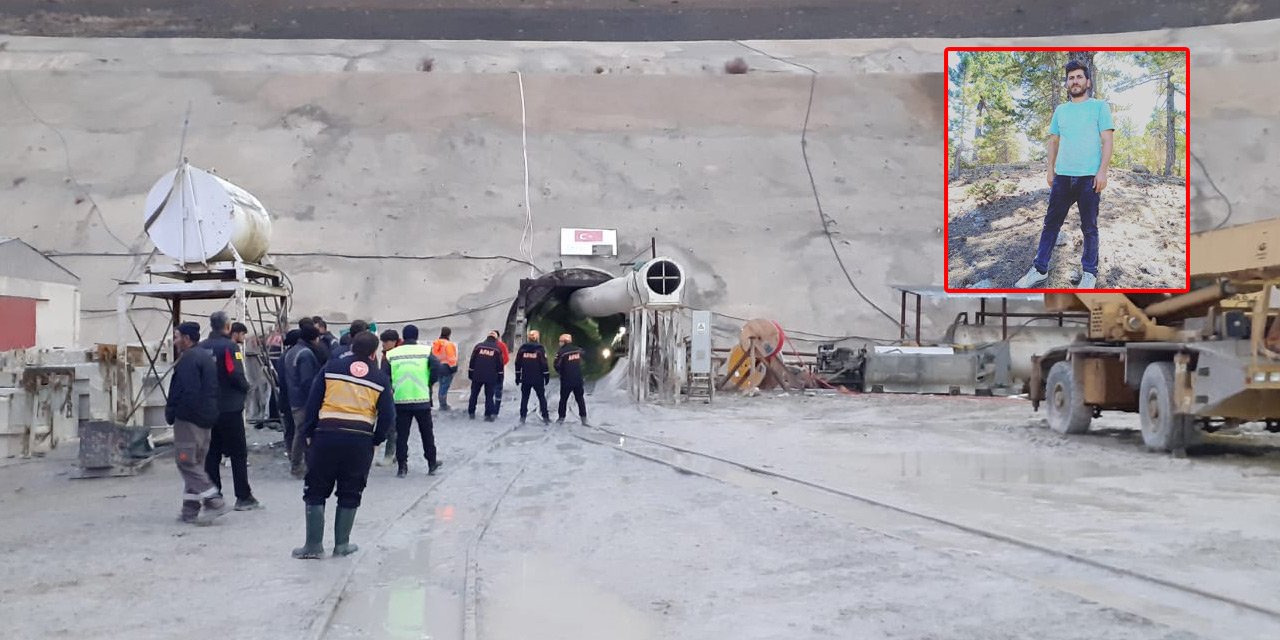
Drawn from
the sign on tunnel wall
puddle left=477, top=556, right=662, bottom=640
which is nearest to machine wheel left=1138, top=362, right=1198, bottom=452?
puddle left=477, top=556, right=662, bottom=640

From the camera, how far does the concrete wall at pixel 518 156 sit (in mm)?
32375

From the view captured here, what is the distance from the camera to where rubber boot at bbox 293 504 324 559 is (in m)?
6.63

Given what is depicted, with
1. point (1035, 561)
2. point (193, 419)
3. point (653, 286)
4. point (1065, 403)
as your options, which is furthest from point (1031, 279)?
point (193, 419)

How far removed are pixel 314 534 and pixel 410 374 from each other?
447cm

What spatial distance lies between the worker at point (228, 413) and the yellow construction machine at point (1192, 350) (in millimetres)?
9632

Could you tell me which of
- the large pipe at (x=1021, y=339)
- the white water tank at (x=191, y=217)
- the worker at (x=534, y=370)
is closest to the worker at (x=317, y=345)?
the white water tank at (x=191, y=217)

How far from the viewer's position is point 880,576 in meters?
5.80

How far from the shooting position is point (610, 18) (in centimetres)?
3778

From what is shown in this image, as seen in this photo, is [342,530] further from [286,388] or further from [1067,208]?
[1067,208]

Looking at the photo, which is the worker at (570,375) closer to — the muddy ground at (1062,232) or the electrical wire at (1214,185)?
the muddy ground at (1062,232)

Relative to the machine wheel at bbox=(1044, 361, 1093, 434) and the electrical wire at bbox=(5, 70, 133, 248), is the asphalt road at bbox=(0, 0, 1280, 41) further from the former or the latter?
the machine wheel at bbox=(1044, 361, 1093, 434)

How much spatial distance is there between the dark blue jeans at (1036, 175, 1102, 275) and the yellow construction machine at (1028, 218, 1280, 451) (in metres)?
1.69

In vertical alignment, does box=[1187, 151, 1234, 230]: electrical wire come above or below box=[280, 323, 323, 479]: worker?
above

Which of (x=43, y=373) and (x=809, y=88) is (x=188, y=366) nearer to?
(x=43, y=373)
